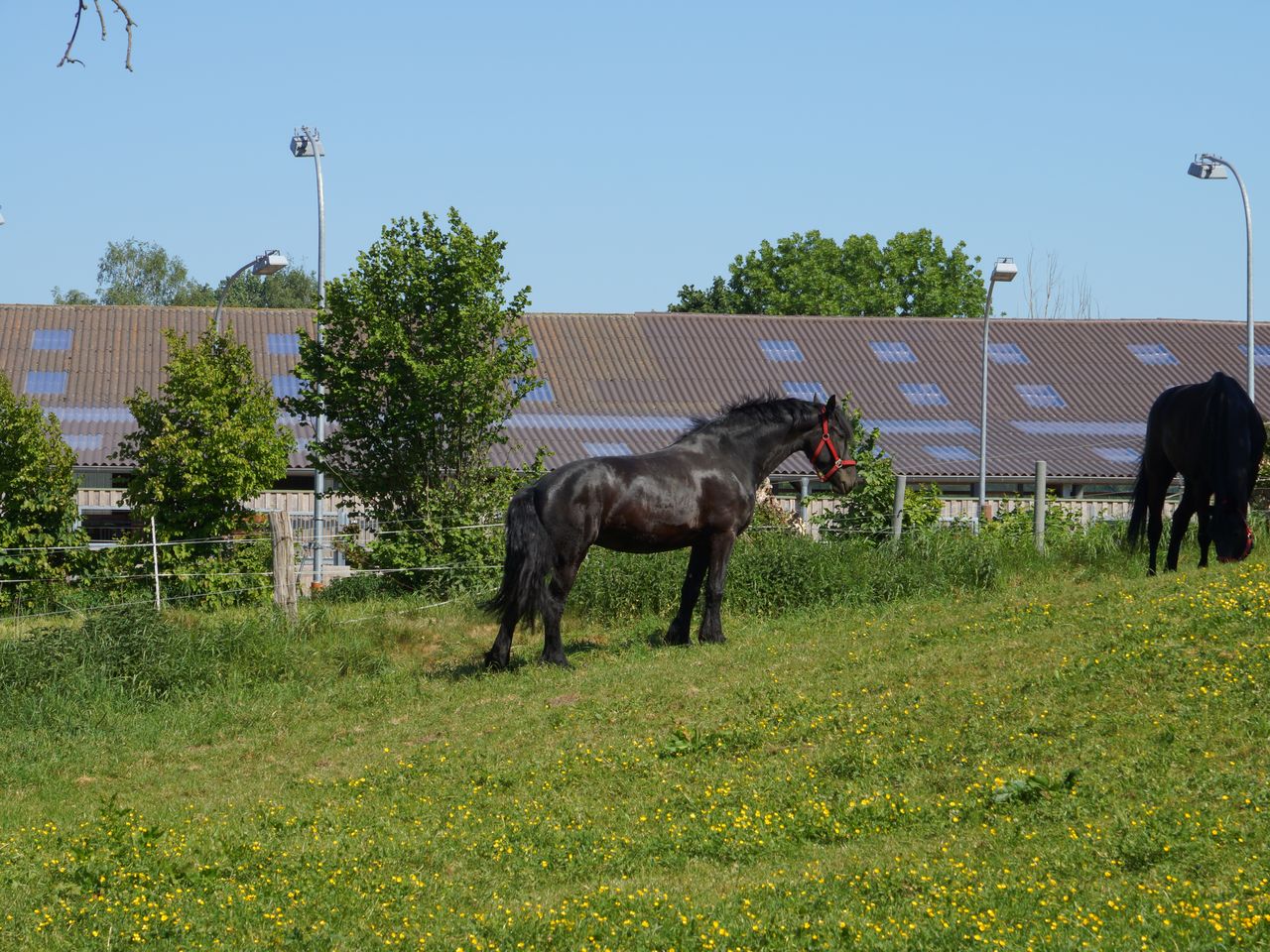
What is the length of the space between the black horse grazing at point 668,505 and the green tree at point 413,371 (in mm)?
4686

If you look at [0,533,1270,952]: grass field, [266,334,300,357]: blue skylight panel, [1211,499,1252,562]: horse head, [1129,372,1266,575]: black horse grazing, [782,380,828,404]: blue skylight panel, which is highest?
[266,334,300,357]: blue skylight panel

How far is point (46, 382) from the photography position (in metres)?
40.1

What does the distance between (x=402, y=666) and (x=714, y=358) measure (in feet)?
101

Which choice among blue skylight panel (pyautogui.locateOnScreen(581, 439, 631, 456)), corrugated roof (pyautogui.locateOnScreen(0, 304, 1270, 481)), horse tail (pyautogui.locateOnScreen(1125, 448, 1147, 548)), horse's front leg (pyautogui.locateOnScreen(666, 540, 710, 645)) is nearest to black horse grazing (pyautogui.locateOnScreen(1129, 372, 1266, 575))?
horse tail (pyautogui.locateOnScreen(1125, 448, 1147, 548))

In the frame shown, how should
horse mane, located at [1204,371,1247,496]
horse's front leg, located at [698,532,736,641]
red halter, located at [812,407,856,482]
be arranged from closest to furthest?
1. horse mane, located at [1204,371,1247,496]
2. horse's front leg, located at [698,532,736,641]
3. red halter, located at [812,407,856,482]

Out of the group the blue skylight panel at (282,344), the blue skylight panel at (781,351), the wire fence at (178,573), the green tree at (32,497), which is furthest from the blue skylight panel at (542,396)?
the green tree at (32,497)

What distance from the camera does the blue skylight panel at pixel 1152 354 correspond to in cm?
4666

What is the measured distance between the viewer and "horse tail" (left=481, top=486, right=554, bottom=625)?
1342 cm

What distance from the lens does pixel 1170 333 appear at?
48.6m

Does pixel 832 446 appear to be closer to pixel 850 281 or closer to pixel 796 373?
pixel 796 373

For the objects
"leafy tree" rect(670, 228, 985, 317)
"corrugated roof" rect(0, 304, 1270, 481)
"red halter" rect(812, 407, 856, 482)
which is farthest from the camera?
"leafy tree" rect(670, 228, 985, 317)

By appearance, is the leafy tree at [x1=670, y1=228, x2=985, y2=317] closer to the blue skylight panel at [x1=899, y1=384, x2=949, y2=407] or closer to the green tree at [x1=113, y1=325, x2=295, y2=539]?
the blue skylight panel at [x1=899, y1=384, x2=949, y2=407]

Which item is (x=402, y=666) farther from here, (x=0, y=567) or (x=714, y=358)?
(x=714, y=358)

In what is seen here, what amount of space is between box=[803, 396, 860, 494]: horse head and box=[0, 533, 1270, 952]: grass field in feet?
5.42
